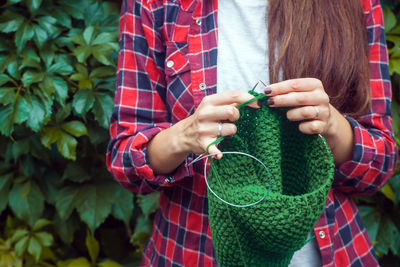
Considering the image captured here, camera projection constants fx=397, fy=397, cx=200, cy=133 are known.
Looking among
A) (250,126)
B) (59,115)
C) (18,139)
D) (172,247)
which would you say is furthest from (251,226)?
(18,139)

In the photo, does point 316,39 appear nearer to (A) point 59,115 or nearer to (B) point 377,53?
(B) point 377,53

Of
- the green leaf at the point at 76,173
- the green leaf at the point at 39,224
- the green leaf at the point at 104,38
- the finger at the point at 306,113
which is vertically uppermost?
the green leaf at the point at 104,38

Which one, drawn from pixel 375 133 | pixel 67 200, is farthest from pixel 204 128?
pixel 67 200

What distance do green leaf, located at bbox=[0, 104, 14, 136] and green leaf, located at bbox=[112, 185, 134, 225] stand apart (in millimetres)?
381

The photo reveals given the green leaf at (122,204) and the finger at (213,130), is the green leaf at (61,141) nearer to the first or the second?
the green leaf at (122,204)

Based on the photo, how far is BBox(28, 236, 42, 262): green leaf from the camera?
130cm

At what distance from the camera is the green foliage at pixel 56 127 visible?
3.69 ft

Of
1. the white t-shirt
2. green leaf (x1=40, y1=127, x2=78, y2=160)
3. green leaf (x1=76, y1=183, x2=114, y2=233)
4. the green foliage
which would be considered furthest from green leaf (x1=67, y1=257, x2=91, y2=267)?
the white t-shirt

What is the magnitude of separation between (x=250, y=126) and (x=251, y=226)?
0.52 feet

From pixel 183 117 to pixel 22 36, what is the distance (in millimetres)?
628

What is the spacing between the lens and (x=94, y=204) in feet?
4.16

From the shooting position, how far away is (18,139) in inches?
48.1

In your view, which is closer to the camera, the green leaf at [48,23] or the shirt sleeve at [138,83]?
the shirt sleeve at [138,83]

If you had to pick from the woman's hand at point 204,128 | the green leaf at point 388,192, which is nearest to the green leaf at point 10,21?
the woman's hand at point 204,128
